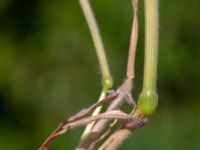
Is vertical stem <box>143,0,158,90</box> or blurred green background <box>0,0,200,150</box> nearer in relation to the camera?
vertical stem <box>143,0,158,90</box>

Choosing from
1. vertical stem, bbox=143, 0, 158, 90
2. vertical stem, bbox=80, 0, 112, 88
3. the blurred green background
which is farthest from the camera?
the blurred green background

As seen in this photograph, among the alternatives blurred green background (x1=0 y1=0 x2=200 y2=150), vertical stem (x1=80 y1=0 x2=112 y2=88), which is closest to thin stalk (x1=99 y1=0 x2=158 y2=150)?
vertical stem (x1=80 y1=0 x2=112 y2=88)

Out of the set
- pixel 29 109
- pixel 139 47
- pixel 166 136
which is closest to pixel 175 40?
pixel 139 47

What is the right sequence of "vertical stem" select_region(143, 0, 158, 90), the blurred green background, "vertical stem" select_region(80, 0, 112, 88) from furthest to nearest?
the blurred green background, "vertical stem" select_region(80, 0, 112, 88), "vertical stem" select_region(143, 0, 158, 90)

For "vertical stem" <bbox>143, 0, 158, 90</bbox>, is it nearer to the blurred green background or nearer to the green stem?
the green stem

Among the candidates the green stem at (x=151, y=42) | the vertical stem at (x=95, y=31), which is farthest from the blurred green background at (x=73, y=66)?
the green stem at (x=151, y=42)

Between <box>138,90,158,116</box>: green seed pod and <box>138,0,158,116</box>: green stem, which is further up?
<box>138,0,158,116</box>: green stem

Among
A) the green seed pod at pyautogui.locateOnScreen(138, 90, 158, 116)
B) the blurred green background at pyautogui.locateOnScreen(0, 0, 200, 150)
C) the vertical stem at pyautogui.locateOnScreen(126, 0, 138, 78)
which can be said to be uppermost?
the vertical stem at pyautogui.locateOnScreen(126, 0, 138, 78)
